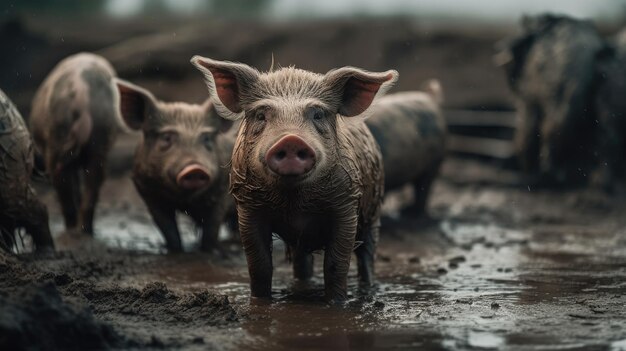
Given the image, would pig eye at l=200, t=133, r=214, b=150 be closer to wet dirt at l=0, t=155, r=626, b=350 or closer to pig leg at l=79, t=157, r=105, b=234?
wet dirt at l=0, t=155, r=626, b=350

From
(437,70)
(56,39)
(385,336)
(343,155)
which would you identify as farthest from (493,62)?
(385,336)

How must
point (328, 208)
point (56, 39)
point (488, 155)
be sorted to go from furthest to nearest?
point (56, 39) → point (488, 155) → point (328, 208)

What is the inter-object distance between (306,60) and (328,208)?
991cm

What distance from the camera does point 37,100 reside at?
8.38m

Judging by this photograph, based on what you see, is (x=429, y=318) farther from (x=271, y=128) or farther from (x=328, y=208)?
(x=271, y=128)

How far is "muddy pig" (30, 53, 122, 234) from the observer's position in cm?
780

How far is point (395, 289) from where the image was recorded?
231 inches

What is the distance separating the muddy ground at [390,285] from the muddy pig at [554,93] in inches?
13.7

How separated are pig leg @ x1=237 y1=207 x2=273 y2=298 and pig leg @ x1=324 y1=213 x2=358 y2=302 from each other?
12.8 inches

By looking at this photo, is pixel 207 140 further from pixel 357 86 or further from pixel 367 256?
pixel 357 86

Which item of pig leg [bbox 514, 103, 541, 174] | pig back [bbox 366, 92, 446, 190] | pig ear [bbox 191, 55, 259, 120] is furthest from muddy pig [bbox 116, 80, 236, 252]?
pig leg [bbox 514, 103, 541, 174]

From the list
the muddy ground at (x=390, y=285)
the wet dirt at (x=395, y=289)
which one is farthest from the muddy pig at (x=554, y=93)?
the wet dirt at (x=395, y=289)

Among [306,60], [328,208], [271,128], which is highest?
[306,60]

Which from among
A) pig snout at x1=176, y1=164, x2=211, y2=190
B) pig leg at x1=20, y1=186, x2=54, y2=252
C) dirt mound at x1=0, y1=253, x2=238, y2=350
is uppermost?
pig snout at x1=176, y1=164, x2=211, y2=190
